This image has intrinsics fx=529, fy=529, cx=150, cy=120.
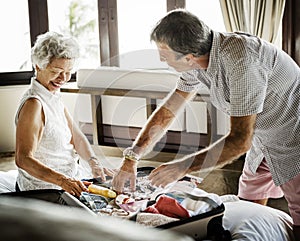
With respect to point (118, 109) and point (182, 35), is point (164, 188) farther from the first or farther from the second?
point (118, 109)

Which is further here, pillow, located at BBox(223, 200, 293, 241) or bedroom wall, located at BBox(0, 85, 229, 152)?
bedroom wall, located at BBox(0, 85, 229, 152)

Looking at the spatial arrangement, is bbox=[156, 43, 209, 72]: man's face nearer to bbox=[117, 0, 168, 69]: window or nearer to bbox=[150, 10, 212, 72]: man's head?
bbox=[150, 10, 212, 72]: man's head

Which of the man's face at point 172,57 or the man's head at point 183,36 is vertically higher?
the man's head at point 183,36

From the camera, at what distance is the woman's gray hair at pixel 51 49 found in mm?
2268

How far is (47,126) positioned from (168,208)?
0.69 meters

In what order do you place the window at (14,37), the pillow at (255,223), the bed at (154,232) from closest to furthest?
the bed at (154,232), the pillow at (255,223), the window at (14,37)

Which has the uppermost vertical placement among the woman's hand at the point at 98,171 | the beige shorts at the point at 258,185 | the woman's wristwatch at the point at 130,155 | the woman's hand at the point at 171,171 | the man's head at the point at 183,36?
the man's head at the point at 183,36

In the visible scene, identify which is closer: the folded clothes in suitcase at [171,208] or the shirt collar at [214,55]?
the folded clothes in suitcase at [171,208]

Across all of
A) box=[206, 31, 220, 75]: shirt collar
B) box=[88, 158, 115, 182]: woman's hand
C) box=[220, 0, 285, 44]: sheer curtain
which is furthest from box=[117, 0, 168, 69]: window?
box=[206, 31, 220, 75]: shirt collar

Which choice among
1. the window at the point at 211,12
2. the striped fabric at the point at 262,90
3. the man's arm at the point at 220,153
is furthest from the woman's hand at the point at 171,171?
the window at the point at 211,12

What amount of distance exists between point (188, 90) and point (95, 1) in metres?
3.31

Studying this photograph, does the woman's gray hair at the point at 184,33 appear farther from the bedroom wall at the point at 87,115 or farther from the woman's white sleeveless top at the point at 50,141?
the bedroom wall at the point at 87,115

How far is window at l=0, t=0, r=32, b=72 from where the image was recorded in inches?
212

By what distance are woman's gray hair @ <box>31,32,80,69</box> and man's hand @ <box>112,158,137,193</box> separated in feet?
1.78
